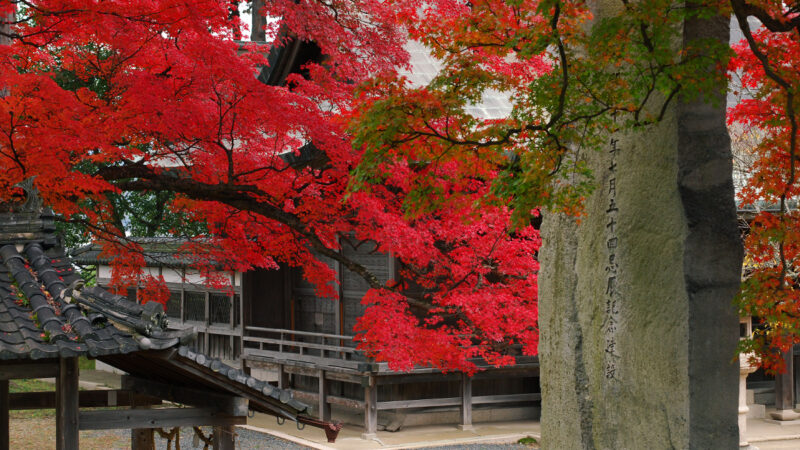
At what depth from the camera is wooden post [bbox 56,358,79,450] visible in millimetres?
6000

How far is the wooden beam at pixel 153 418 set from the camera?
6305 mm

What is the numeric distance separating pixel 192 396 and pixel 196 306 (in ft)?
48.1

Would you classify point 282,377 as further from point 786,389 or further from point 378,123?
point 378,123

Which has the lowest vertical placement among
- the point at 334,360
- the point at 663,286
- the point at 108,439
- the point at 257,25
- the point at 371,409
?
the point at 108,439

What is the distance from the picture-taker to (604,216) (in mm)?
6363

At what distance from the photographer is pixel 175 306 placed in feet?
71.8

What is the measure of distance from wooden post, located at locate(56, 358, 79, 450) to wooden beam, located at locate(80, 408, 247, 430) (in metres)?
0.17

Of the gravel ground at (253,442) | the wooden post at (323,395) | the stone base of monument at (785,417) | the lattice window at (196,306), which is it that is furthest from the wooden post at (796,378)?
the lattice window at (196,306)

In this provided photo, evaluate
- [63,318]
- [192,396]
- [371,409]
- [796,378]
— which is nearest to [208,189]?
[192,396]

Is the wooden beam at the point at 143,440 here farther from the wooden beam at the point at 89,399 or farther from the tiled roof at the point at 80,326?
the tiled roof at the point at 80,326

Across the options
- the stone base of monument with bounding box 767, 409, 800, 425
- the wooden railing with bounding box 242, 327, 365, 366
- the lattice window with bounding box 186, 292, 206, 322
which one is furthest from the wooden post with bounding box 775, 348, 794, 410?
the lattice window with bounding box 186, 292, 206, 322

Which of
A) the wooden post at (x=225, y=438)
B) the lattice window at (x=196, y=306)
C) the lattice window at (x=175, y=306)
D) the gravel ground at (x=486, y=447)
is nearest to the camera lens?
the wooden post at (x=225, y=438)

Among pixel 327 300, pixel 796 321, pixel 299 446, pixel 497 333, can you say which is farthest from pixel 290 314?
pixel 796 321

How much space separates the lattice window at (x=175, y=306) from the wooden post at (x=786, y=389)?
555 inches
